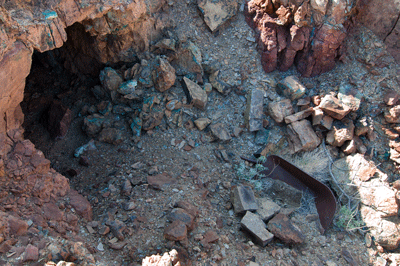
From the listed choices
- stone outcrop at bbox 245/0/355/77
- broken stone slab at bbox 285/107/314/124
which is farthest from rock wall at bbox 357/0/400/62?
broken stone slab at bbox 285/107/314/124

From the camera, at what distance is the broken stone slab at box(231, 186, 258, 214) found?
11.1 ft

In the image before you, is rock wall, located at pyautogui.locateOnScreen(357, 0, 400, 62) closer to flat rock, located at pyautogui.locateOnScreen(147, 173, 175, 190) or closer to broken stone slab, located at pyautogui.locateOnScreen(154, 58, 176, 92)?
broken stone slab, located at pyautogui.locateOnScreen(154, 58, 176, 92)

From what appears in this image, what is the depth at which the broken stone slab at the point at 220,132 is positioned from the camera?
4082mm

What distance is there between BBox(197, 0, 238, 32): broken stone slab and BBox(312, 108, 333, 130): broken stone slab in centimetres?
194

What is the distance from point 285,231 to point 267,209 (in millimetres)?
331

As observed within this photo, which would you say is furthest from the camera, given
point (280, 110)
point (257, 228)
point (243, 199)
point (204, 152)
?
point (280, 110)

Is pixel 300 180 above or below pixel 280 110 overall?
below

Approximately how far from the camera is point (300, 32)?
14.2ft

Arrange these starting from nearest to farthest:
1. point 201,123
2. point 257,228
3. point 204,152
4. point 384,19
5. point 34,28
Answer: point 34,28
point 257,228
point 204,152
point 201,123
point 384,19

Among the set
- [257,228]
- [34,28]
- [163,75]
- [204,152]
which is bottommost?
[257,228]

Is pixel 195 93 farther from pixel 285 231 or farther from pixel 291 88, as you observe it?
pixel 285 231

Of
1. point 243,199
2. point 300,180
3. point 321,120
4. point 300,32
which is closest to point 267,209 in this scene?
point 243,199

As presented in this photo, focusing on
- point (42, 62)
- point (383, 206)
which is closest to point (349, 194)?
point (383, 206)

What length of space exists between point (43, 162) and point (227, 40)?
10.2ft
